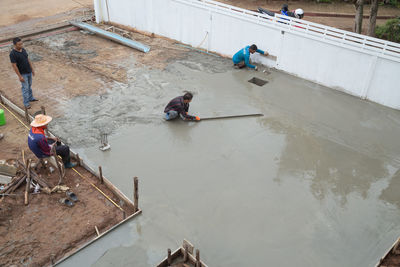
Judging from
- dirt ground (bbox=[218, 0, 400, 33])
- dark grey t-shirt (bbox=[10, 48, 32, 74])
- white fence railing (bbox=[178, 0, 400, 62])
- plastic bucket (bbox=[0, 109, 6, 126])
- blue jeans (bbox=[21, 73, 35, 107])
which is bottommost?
plastic bucket (bbox=[0, 109, 6, 126])

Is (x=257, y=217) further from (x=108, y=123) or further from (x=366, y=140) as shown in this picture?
(x=108, y=123)

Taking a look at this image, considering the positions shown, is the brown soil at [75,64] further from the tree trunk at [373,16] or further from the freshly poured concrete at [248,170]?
the tree trunk at [373,16]

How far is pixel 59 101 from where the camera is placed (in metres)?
8.64

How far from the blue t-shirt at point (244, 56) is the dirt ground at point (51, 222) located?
6149 mm

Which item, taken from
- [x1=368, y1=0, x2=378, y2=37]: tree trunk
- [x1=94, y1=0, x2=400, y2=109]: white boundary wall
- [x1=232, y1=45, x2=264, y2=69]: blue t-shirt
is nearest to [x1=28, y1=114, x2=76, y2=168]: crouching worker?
[x1=232, y1=45, x2=264, y2=69]: blue t-shirt

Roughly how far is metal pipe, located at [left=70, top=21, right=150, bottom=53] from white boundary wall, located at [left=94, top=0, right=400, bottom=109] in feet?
4.31

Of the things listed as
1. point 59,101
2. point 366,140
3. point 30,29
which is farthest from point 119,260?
point 30,29

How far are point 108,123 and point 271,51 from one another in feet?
18.6

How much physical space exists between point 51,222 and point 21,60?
168 inches

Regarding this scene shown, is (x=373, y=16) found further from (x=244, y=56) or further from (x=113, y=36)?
(x=113, y=36)

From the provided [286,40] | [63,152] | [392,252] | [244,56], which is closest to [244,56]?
[244,56]

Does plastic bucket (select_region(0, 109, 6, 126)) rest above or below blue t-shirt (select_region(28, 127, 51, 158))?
below

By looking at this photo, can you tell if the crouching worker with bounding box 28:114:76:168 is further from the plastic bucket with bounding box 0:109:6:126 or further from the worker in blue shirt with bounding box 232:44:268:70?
the worker in blue shirt with bounding box 232:44:268:70

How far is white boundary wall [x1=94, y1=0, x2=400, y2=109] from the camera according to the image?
875 centimetres
